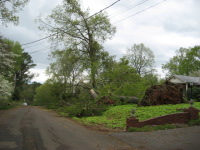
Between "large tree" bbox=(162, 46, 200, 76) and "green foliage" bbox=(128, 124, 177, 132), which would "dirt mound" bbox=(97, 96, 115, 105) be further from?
"large tree" bbox=(162, 46, 200, 76)

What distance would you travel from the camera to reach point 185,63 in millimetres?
55375

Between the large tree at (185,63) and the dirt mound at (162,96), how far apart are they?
3671 cm

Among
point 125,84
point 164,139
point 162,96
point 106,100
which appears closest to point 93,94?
point 106,100

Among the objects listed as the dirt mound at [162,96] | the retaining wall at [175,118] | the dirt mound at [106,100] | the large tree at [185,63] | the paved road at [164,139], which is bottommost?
the paved road at [164,139]

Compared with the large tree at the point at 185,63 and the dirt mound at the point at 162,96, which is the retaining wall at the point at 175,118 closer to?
the dirt mound at the point at 162,96

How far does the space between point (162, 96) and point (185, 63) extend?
43606 mm

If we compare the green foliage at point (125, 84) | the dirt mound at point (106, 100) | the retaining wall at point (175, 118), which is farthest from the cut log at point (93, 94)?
the retaining wall at point (175, 118)

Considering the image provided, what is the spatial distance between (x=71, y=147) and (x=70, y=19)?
2100cm

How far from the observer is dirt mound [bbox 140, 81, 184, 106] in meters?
16.0

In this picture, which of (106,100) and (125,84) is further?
(106,100)

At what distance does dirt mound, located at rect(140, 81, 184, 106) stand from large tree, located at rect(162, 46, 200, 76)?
36709 mm

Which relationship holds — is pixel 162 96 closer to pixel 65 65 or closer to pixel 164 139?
pixel 164 139

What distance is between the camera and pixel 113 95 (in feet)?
61.0

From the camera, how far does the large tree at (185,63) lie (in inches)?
2104
